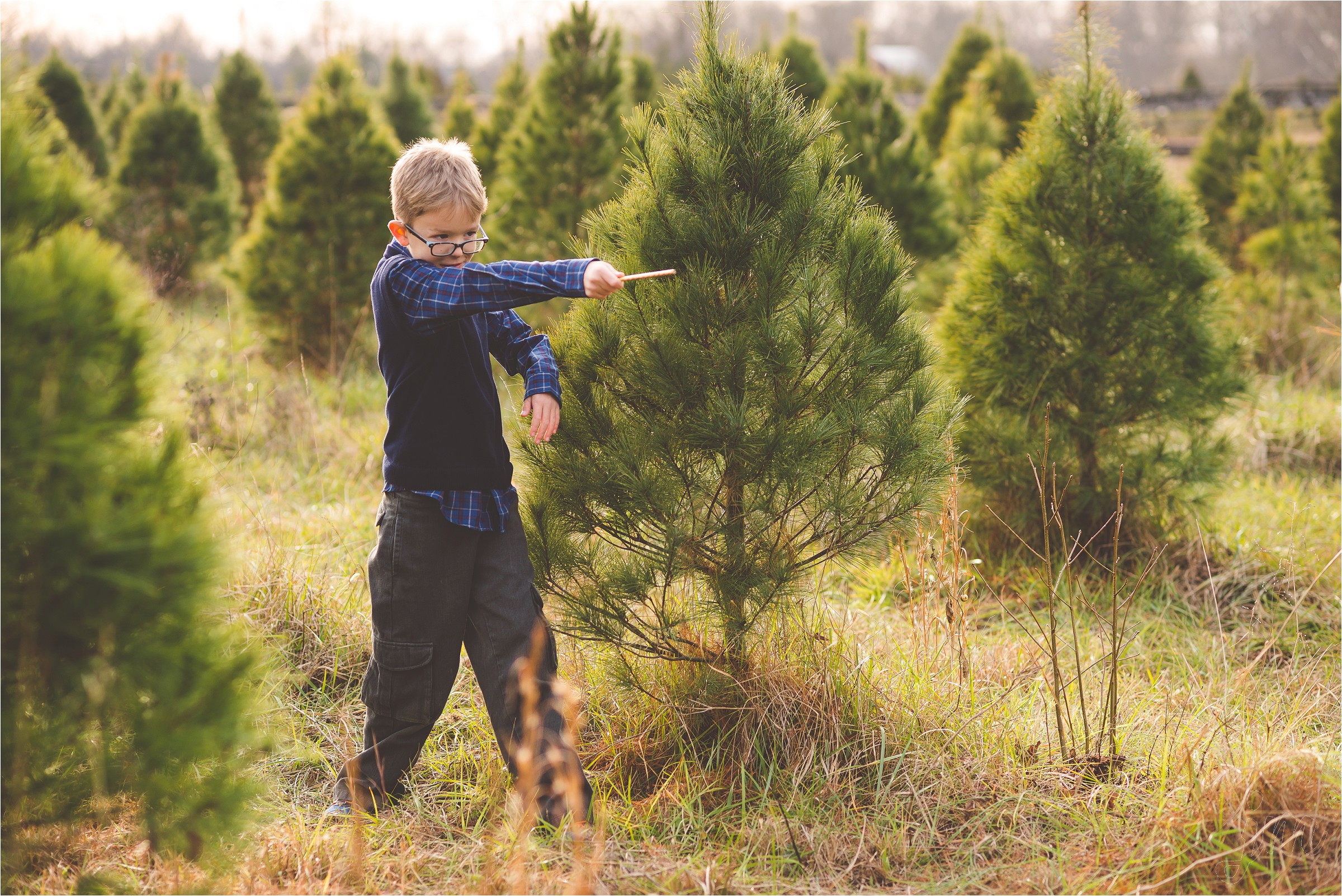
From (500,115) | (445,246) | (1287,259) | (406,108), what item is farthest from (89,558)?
(406,108)

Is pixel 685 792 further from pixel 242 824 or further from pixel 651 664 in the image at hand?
pixel 242 824

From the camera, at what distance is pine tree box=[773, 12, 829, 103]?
1034 cm

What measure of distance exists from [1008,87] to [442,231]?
11.8 m

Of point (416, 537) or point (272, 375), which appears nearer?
point (416, 537)

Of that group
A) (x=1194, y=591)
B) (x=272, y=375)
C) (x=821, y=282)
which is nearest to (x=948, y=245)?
(x=1194, y=591)

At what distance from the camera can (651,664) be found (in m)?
2.79

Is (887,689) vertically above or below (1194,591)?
above

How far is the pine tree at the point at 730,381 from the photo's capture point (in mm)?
2482

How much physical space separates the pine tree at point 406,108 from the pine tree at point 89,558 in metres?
14.0

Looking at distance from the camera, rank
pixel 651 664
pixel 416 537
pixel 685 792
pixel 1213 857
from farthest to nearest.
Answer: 1. pixel 651 664
2. pixel 685 792
3. pixel 416 537
4. pixel 1213 857

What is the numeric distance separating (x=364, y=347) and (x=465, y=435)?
5.83 m

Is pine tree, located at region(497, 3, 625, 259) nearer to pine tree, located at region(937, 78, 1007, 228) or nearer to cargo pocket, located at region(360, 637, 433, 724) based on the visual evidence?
pine tree, located at region(937, 78, 1007, 228)

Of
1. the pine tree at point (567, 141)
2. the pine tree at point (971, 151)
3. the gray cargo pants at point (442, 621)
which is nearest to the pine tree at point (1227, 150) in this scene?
the pine tree at point (971, 151)

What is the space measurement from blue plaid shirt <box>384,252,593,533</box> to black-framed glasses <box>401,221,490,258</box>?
0.04 metres
